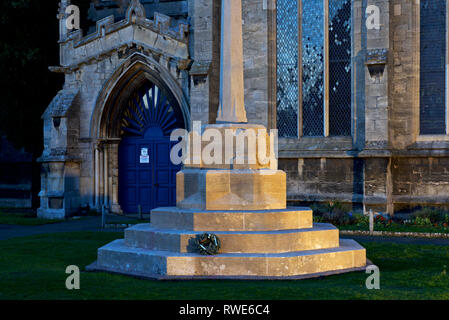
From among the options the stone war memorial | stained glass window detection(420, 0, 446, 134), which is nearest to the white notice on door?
stained glass window detection(420, 0, 446, 134)

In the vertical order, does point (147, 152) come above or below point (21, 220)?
above

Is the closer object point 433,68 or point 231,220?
point 231,220

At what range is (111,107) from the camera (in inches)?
814

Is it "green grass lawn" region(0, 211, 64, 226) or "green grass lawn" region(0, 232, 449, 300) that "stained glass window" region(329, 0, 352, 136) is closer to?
"green grass lawn" region(0, 232, 449, 300)

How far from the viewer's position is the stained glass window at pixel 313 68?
18.0 metres

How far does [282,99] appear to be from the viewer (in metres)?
18.9

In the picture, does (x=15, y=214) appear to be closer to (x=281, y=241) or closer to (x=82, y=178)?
(x=82, y=178)

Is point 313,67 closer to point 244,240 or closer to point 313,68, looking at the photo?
point 313,68

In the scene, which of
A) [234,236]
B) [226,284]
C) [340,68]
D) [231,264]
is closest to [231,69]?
[234,236]

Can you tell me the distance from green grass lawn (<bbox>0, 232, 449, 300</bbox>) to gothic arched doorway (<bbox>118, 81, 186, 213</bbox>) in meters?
9.90

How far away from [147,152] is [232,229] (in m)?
12.3

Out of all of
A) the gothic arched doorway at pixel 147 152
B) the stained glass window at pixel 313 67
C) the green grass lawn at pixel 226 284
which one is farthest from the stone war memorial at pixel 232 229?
the gothic arched doorway at pixel 147 152

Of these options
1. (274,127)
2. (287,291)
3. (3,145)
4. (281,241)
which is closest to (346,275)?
(281,241)

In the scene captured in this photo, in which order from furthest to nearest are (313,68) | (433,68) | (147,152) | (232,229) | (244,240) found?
(147,152), (313,68), (433,68), (232,229), (244,240)
